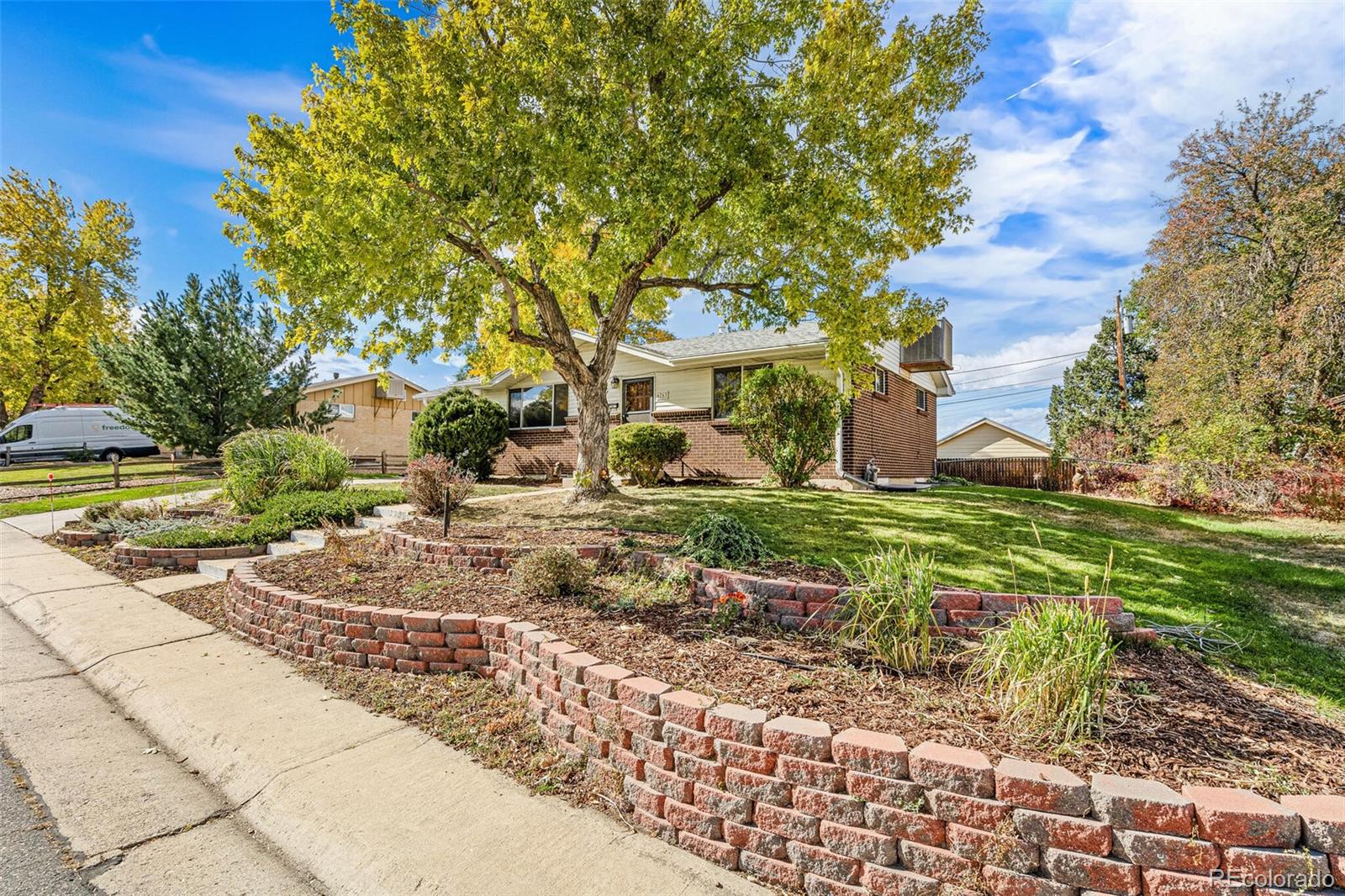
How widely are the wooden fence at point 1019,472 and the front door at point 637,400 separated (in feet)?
37.0

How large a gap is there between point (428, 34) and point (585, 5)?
2264 mm

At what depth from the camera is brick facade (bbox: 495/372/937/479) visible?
12984 millimetres

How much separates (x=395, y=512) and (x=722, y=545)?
5.57 m

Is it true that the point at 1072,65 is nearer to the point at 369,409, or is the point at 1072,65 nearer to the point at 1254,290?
the point at 1254,290

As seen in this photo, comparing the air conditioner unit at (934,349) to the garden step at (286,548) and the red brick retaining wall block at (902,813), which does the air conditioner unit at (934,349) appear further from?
the red brick retaining wall block at (902,813)

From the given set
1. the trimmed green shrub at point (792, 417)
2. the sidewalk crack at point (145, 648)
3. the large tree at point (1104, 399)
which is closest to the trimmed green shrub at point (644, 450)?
the trimmed green shrub at point (792, 417)

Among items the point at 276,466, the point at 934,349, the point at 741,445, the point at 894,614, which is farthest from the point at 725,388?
the point at 894,614

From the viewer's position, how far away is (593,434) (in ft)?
30.9

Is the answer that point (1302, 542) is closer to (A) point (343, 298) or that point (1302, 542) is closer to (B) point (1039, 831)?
(B) point (1039, 831)

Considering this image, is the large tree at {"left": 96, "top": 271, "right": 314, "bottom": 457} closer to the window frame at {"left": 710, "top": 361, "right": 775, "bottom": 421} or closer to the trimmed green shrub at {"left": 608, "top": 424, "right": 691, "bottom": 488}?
the trimmed green shrub at {"left": 608, "top": 424, "right": 691, "bottom": 488}

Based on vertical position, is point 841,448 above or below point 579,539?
above

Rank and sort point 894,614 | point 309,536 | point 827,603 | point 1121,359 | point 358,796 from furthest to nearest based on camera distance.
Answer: point 1121,359, point 309,536, point 827,603, point 894,614, point 358,796

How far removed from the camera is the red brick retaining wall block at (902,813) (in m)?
1.76

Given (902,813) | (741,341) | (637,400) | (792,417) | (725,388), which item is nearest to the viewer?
(902,813)
